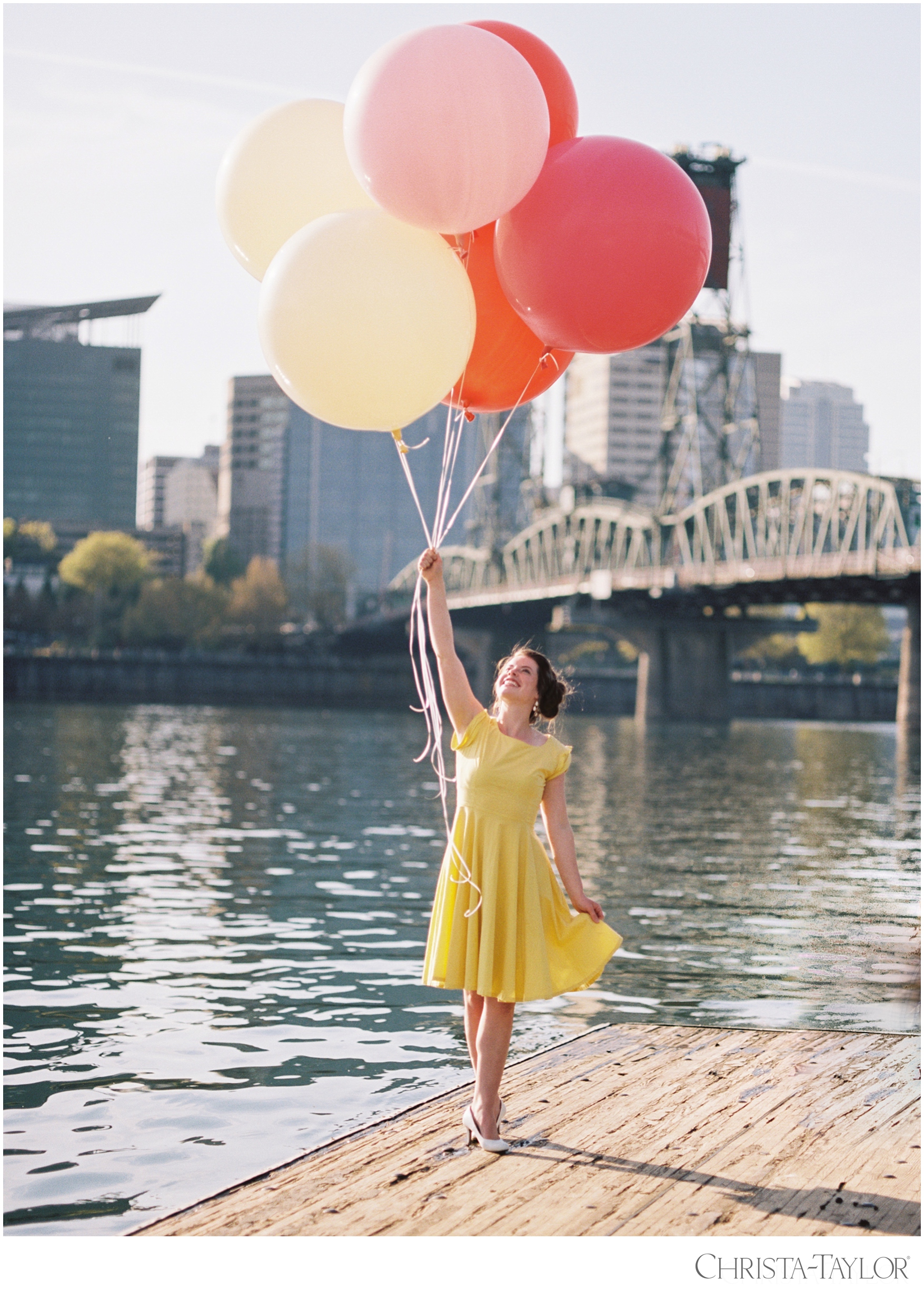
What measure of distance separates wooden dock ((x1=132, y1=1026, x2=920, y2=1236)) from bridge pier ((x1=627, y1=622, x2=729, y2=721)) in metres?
75.8

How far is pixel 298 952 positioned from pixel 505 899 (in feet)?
23.5

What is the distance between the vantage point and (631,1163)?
5477 millimetres

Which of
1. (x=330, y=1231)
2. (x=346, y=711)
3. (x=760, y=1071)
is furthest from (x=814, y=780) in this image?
(x=346, y=711)

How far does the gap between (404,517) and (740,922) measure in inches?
7097

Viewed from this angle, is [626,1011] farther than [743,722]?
No

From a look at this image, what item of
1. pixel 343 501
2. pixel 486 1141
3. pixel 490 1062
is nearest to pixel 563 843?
pixel 490 1062

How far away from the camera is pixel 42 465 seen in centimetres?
15062

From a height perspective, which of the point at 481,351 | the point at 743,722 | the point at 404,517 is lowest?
the point at 743,722

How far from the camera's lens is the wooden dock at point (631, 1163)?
4.85m

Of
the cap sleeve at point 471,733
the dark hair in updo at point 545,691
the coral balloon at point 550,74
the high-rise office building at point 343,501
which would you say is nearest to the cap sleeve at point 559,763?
the dark hair in updo at point 545,691

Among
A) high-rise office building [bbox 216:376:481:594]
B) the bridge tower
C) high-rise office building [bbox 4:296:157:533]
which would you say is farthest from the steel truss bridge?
high-rise office building [bbox 216:376:481:594]

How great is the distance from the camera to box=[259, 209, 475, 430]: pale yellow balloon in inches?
224

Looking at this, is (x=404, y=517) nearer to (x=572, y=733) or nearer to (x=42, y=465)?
(x=42, y=465)

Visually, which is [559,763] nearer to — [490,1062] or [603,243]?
[490,1062]
